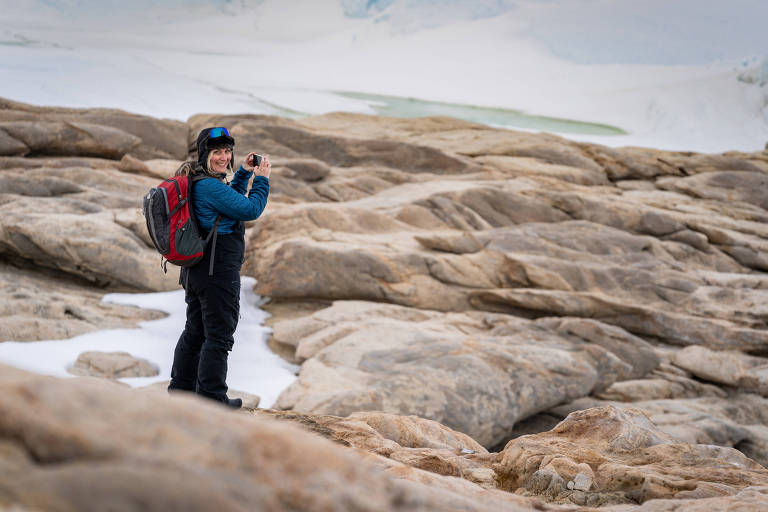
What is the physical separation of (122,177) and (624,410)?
16.2m

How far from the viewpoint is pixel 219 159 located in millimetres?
5570

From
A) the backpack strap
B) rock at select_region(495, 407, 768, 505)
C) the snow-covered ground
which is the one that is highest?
the snow-covered ground

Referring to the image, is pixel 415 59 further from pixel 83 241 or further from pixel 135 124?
pixel 83 241

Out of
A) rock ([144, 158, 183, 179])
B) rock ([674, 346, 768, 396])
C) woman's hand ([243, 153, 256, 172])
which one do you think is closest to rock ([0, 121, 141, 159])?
rock ([144, 158, 183, 179])

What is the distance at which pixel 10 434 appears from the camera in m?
1.90

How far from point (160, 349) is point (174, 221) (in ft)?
20.0

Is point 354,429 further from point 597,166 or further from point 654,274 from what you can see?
point 597,166

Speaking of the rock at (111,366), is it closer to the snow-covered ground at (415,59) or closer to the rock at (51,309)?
the rock at (51,309)

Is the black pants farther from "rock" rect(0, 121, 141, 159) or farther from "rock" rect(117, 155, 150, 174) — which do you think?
"rock" rect(0, 121, 141, 159)

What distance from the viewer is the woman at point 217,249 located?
18.0 ft

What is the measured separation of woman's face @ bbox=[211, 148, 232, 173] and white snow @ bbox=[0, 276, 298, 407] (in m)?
4.84

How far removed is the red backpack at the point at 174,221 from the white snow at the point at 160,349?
4.54m

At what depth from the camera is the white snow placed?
30.9ft

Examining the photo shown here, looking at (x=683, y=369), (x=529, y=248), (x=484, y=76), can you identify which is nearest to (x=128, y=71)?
(x=484, y=76)
